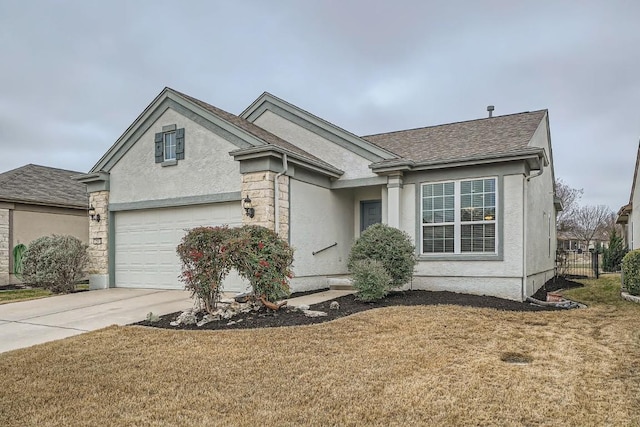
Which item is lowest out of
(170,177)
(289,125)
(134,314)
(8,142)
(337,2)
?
(134,314)

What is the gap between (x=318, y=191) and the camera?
12.0m

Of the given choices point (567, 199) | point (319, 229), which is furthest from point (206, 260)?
point (567, 199)

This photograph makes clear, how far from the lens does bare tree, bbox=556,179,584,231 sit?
36.1 meters

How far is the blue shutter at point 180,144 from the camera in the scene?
38.8 feet

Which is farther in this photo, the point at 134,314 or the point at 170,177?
the point at 170,177

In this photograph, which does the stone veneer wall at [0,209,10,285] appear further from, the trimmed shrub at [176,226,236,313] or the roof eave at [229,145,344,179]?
the trimmed shrub at [176,226,236,313]

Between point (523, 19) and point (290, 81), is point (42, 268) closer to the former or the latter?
point (290, 81)

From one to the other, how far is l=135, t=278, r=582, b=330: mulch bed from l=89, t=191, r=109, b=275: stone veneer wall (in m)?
6.03

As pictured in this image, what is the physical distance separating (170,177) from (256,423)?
9.53 m

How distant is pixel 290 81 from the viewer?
2091 centimetres

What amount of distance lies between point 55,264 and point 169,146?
4562 millimetres

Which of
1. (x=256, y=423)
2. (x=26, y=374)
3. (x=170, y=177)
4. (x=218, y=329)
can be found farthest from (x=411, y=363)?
(x=170, y=177)

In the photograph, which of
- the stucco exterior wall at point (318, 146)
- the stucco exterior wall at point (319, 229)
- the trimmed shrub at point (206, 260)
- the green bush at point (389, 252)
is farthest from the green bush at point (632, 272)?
the trimmed shrub at point (206, 260)

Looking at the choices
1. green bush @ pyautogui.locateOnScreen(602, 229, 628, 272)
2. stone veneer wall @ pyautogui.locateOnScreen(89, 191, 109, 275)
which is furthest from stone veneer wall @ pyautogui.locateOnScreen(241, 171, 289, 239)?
green bush @ pyautogui.locateOnScreen(602, 229, 628, 272)
